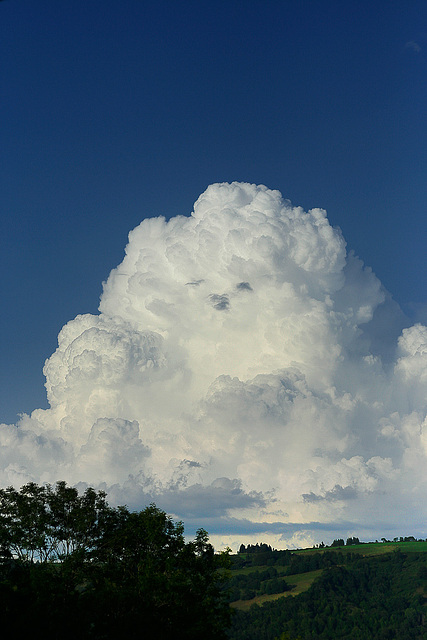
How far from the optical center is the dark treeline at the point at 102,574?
184ft

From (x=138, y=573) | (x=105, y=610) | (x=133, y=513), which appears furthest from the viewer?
(x=133, y=513)

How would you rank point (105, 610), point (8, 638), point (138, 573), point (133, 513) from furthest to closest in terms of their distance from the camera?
point (133, 513) < point (138, 573) < point (105, 610) < point (8, 638)

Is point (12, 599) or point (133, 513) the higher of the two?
point (133, 513)

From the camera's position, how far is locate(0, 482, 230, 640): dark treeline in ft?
184

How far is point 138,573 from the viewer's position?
2431 inches

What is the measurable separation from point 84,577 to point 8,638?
8.99 m

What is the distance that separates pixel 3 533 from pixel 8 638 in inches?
398

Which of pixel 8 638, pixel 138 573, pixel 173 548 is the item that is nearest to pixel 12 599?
pixel 8 638

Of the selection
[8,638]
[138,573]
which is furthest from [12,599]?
[138,573]

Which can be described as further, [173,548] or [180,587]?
[173,548]

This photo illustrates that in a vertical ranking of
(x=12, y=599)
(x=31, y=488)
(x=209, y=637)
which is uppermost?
(x=31, y=488)

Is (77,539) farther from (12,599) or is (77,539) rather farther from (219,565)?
(219,565)

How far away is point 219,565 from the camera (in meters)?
62.6

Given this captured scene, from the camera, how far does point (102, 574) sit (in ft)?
202
